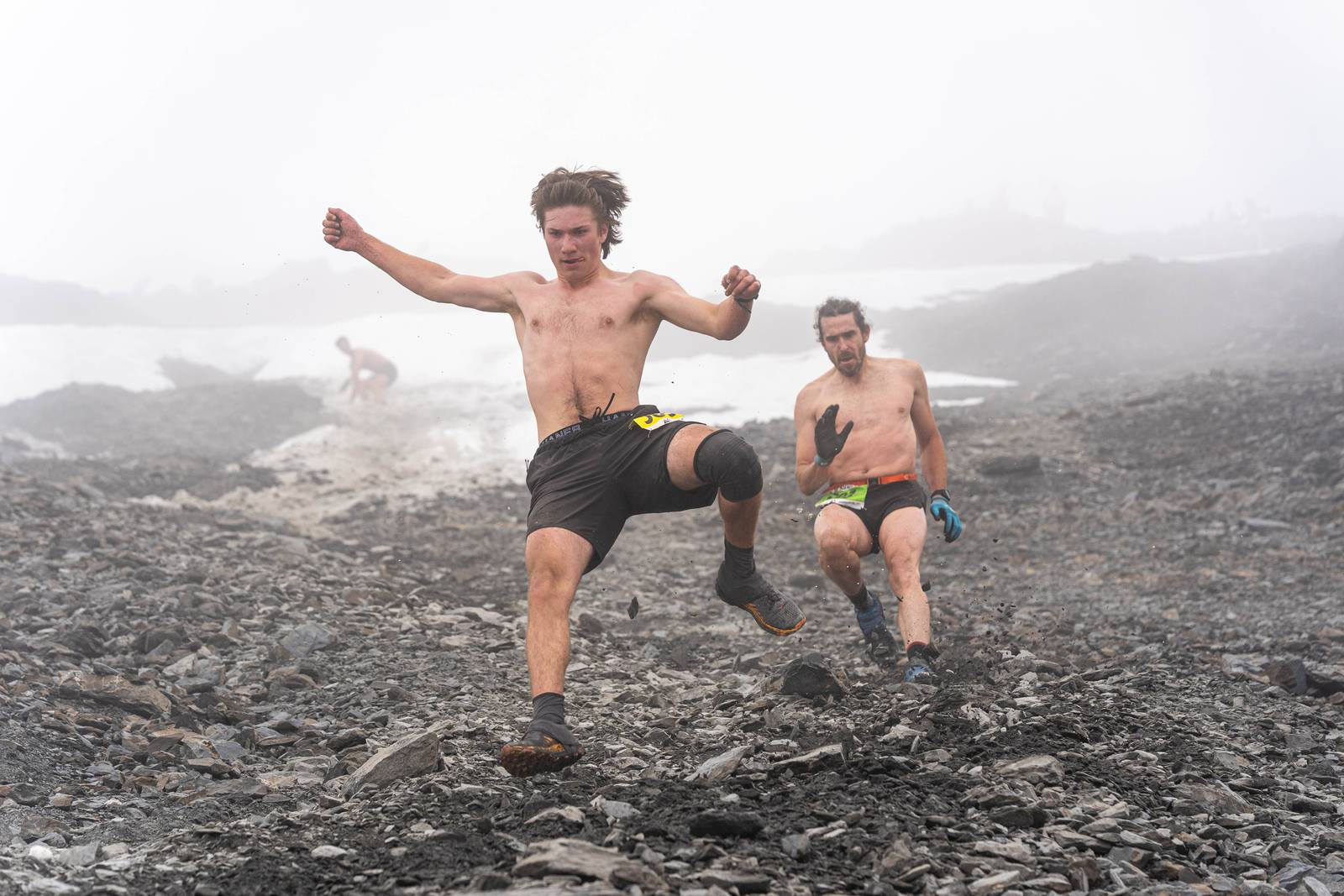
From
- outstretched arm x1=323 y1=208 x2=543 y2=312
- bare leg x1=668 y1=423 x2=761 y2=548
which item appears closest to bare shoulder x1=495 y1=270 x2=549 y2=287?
outstretched arm x1=323 y1=208 x2=543 y2=312

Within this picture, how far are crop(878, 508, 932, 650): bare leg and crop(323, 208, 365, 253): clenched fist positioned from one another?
326 cm

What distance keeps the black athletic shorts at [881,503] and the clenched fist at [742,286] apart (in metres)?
2.24

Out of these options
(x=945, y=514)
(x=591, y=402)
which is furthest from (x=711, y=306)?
(x=945, y=514)

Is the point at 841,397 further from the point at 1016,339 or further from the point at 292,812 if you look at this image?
the point at 1016,339

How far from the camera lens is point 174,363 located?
30328 mm

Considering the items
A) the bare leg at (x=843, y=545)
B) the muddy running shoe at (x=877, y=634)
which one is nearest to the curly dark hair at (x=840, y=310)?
the bare leg at (x=843, y=545)

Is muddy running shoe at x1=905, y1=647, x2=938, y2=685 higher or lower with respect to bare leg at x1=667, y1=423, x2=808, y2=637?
lower

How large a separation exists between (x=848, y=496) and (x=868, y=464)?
250 mm

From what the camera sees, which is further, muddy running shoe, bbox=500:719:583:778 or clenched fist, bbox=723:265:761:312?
clenched fist, bbox=723:265:761:312

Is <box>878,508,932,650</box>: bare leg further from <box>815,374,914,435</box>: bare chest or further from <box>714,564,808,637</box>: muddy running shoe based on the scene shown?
<box>714,564,808,637</box>: muddy running shoe

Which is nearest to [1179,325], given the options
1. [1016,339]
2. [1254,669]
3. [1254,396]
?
[1016,339]

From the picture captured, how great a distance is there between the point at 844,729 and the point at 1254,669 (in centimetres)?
299

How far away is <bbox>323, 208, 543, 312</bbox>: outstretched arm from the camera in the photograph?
16.2 ft

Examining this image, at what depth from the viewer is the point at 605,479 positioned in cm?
452
